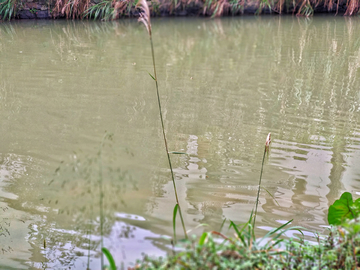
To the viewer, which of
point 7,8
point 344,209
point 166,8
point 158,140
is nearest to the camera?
point 344,209

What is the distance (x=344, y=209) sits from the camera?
5.75ft

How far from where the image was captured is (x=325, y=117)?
3.79 metres

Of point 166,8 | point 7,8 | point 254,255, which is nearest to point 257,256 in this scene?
point 254,255

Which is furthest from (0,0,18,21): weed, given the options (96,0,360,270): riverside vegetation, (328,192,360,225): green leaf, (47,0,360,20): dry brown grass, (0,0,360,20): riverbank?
(328,192,360,225): green leaf

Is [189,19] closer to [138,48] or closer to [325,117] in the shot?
[138,48]

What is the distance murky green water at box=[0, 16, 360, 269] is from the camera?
5.94 feet

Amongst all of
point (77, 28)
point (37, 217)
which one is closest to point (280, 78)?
point (37, 217)

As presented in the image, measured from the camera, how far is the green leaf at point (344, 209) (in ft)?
5.59

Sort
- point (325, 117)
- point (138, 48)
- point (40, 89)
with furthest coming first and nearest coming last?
point (138, 48) → point (40, 89) → point (325, 117)

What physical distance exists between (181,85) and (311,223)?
3010mm

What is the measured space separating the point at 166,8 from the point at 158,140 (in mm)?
8985

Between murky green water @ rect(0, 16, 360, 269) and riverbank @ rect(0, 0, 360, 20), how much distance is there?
11.1 feet

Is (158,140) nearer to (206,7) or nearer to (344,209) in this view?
(344,209)

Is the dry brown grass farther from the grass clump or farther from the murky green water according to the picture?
the grass clump
